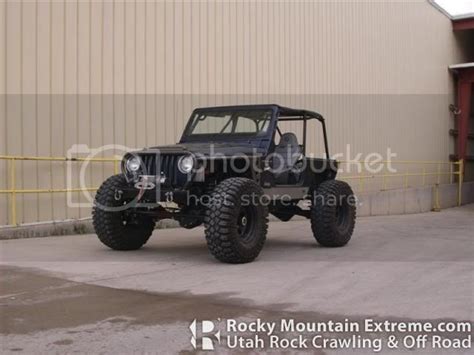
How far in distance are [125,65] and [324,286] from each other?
7.49 meters

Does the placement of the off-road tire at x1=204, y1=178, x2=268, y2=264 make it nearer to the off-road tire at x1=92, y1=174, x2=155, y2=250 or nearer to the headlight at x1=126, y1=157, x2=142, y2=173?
the headlight at x1=126, y1=157, x2=142, y2=173

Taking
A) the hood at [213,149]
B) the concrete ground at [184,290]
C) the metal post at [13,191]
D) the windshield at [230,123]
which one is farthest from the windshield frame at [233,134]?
the metal post at [13,191]

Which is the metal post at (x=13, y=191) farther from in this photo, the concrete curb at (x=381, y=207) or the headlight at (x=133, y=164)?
the headlight at (x=133, y=164)

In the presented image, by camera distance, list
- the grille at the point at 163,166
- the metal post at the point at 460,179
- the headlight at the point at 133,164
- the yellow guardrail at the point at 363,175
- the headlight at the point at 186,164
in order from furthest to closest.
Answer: the metal post at the point at 460,179
the yellow guardrail at the point at 363,175
the headlight at the point at 133,164
the grille at the point at 163,166
the headlight at the point at 186,164

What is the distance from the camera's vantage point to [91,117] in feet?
38.2

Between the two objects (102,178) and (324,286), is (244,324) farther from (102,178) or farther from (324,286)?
(102,178)

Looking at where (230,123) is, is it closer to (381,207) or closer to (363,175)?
(363,175)

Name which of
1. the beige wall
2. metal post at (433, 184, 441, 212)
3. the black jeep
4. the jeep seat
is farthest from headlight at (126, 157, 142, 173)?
metal post at (433, 184, 441, 212)

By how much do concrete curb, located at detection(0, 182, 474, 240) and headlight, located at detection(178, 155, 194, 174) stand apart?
4.05 meters

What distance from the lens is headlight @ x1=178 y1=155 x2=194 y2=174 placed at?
24.2 feet

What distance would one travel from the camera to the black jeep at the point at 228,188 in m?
7.38

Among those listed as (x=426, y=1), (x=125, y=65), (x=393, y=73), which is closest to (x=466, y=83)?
(x=426, y=1)

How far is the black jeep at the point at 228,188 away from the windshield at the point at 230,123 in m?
0.02

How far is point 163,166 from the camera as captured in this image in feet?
25.1
